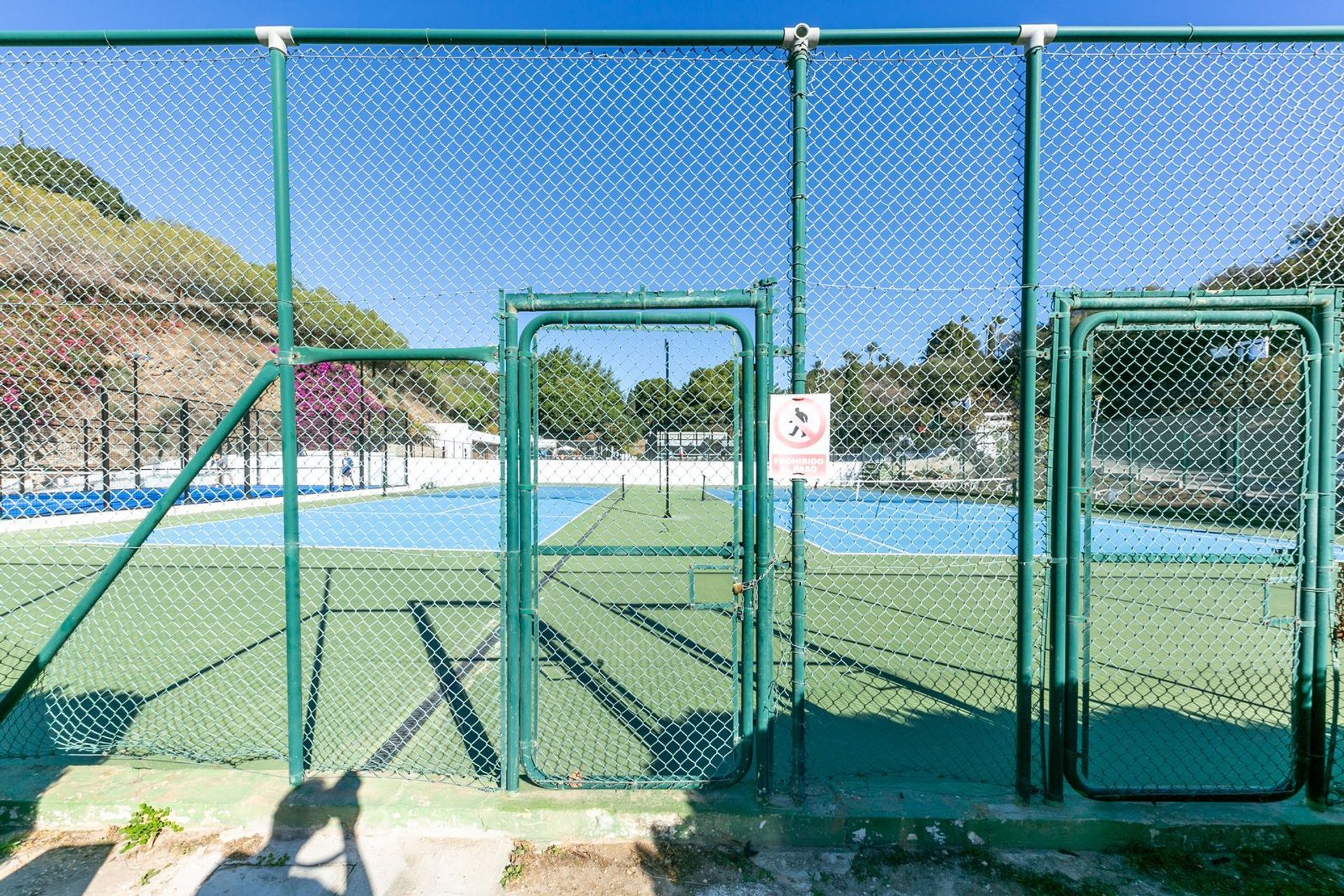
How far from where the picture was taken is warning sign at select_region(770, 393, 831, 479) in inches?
105

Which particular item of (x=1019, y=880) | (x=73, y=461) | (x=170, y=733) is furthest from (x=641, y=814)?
(x=73, y=461)

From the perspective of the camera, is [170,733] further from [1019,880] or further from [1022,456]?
[1022,456]

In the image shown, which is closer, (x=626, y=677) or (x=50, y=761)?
(x=50, y=761)

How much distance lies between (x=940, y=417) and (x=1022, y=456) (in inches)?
59.8

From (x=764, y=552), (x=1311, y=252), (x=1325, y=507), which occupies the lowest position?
(x=764, y=552)

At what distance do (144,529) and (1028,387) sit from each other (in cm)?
381

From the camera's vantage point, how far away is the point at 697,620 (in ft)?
20.2

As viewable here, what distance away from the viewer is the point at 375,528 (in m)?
14.0

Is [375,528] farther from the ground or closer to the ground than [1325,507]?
closer to the ground

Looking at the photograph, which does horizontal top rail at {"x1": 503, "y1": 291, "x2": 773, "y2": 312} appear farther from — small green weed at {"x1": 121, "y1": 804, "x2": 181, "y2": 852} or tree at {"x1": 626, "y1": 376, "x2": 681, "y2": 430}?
small green weed at {"x1": 121, "y1": 804, "x2": 181, "y2": 852}

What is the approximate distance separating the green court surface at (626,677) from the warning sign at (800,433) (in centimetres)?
56

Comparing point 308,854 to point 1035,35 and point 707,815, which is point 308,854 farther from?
point 1035,35

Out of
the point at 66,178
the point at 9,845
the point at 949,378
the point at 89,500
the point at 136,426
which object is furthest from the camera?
the point at 89,500

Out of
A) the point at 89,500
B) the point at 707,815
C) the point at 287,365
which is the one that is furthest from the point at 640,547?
the point at 89,500
